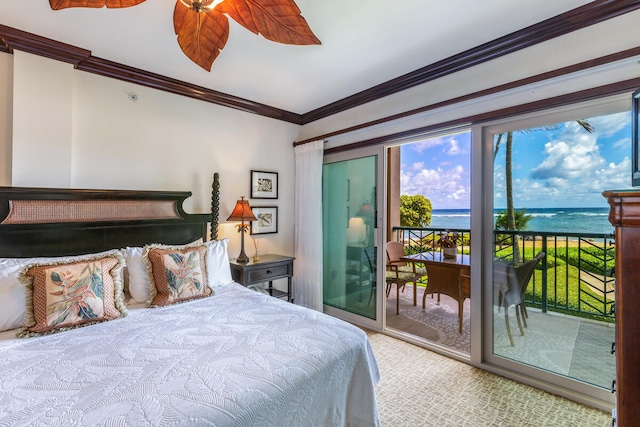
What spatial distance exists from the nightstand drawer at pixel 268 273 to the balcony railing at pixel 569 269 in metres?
2.08

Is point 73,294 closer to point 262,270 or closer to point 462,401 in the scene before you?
point 262,270

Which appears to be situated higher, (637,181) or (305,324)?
(637,181)

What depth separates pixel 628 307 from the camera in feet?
2.34

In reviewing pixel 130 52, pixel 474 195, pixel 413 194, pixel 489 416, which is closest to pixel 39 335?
pixel 130 52

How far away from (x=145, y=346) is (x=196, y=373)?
428 mm

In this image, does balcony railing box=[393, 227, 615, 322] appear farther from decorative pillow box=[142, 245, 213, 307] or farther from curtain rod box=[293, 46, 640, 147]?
decorative pillow box=[142, 245, 213, 307]

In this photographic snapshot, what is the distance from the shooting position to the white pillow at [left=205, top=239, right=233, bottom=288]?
7.88ft

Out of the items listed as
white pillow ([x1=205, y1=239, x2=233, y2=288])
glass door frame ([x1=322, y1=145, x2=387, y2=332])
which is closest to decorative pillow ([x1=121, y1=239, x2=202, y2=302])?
white pillow ([x1=205, y1=239, x2=233, y2=288])

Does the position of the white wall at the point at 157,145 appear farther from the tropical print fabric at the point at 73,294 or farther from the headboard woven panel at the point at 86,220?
the tropical print fabric at the point at 73,294

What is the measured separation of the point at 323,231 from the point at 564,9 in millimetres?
2899

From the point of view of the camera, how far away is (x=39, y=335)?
59.7 inches

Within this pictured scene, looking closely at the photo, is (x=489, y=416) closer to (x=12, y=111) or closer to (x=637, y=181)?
(x=637, y=181)

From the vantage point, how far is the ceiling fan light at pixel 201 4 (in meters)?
1.38

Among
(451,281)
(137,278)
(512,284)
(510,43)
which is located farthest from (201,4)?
(451,281)
